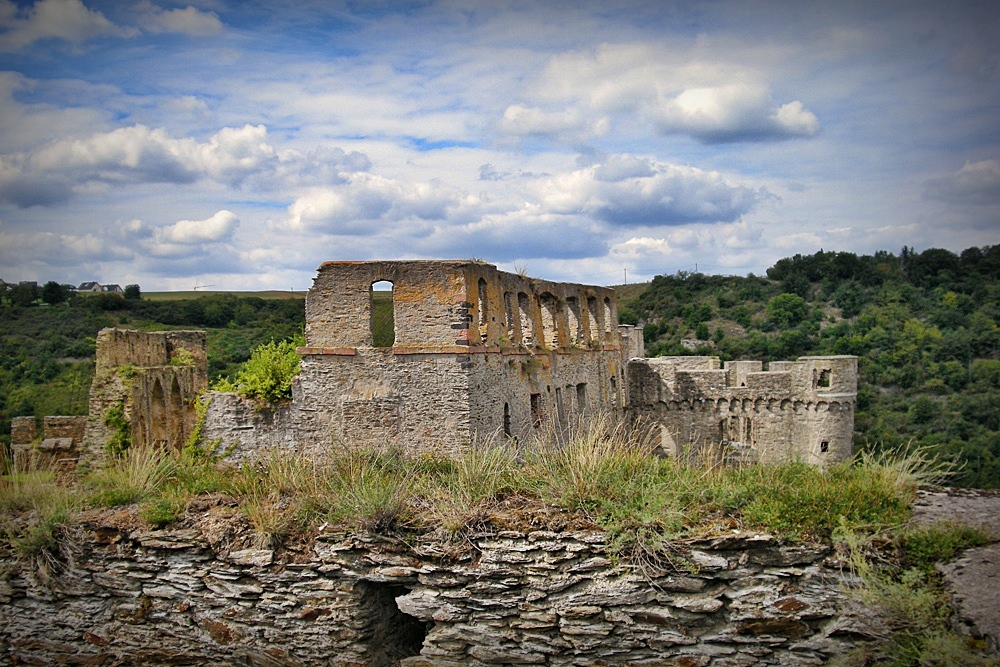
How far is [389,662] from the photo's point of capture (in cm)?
1173

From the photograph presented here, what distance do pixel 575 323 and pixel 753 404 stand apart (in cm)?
749

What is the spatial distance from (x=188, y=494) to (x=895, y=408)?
140 feet

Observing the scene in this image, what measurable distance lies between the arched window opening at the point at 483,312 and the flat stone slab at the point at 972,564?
8033 mm

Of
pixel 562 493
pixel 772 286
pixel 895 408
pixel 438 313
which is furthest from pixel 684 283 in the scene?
pixel 562 493

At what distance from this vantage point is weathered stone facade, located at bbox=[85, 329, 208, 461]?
17188 mm

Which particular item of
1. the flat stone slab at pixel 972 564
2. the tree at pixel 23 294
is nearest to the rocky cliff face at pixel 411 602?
the flat stone slab at pixel 972 564

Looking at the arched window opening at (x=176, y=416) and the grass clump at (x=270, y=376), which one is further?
the arched window opening at (x=176, y=416)

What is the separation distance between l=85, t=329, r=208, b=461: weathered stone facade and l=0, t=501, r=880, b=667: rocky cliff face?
4402 mm

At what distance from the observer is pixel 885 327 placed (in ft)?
182

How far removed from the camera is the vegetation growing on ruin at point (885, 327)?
4409cm

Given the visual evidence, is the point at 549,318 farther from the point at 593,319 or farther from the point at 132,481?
the point at 132,481

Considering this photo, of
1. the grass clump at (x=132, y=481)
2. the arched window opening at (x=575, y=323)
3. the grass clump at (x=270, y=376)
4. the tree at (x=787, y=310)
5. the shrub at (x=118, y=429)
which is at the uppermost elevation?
the tree at (x=787, y=310)

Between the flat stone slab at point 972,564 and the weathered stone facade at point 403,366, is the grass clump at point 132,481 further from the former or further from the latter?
the flat stone slab at point 972,564

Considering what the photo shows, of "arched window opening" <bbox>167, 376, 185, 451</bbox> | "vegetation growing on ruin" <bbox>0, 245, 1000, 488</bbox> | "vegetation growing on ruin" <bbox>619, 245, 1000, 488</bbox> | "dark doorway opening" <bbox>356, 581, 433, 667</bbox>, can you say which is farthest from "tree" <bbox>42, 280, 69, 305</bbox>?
"dark doorway opening" <bbox>356, 581, 433, 667</bbox>
